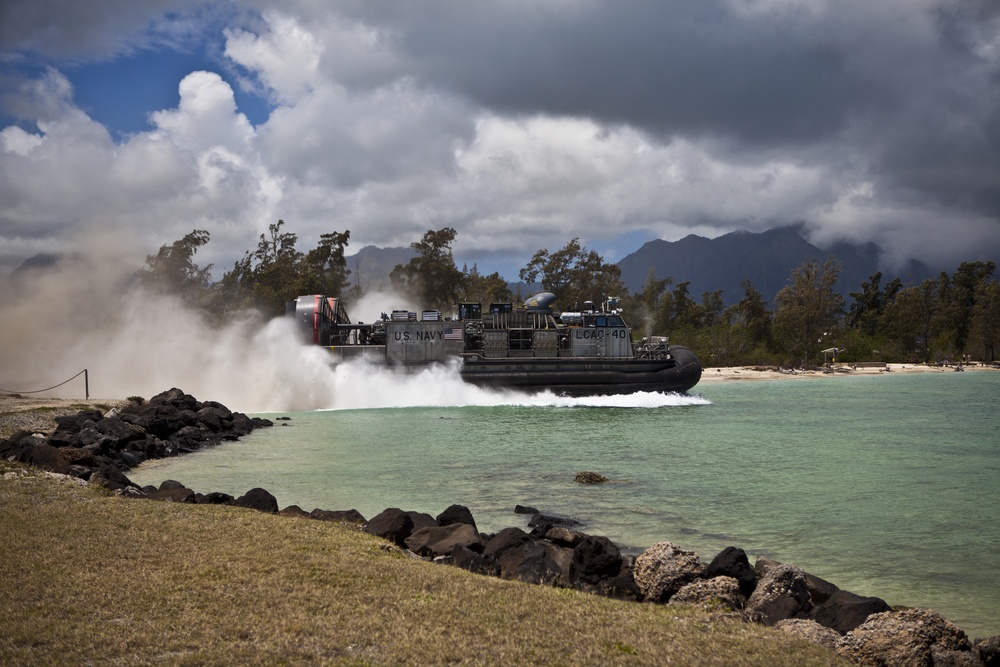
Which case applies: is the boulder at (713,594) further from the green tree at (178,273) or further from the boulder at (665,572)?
the green tree at (178,273)

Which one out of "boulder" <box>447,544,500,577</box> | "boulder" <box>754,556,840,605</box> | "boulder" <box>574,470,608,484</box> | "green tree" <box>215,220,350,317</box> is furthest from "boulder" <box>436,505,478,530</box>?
"green tree" <box>215,220,350,317</box>

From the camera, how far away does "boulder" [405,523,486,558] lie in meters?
9.73

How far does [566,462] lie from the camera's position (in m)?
20.8

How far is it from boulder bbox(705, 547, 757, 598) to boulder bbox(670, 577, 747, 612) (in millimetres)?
305

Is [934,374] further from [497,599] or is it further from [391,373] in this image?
[497,599]

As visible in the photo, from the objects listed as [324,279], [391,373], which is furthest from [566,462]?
[324,279]

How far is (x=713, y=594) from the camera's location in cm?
812

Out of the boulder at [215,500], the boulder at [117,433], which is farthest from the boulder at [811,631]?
the boulder at [117,433]

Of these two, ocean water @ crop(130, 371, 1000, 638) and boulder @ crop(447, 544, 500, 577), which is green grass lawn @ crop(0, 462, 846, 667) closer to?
boulder @ crop(447, 544, 500, 577)

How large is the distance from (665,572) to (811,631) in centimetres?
182

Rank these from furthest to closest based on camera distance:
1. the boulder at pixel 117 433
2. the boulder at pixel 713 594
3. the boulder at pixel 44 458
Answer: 1. the boulder at pixel 117 433
2. the boulder at pixel 44 458
3. the boulder at pixel 713 594

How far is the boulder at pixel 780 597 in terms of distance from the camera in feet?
25.9

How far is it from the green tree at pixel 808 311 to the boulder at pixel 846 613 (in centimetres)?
8591

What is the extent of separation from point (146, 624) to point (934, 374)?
301ft
